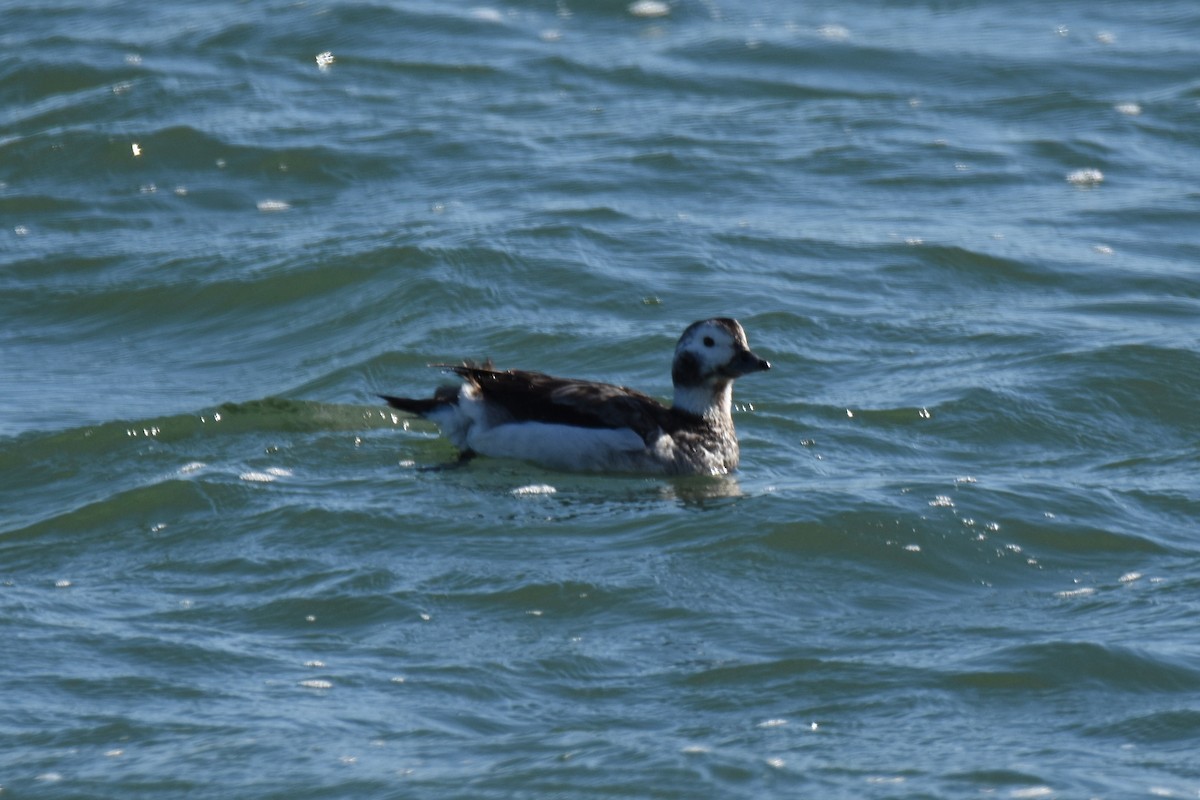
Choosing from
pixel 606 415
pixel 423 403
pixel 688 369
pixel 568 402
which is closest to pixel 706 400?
pixel 688 369

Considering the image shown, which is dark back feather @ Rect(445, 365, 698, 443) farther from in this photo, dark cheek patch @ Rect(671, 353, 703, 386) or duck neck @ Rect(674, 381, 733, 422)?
dark cheek patch @ Rect(671, 353, 703, 386)

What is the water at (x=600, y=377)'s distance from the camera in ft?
23.9

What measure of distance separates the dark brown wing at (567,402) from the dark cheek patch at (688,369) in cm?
28

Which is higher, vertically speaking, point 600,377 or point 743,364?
point 743,364

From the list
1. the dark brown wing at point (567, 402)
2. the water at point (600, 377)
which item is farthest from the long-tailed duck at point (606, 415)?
the water at point (600, 377)

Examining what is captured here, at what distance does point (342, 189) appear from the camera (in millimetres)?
16625

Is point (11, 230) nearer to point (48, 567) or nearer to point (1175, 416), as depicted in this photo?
point (48, 567)

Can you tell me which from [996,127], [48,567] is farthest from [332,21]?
[48,567]

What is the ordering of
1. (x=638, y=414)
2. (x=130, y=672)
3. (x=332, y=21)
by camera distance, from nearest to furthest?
1. (x=130, y=672)
2. (x=638, y=414)
3. (x=332, y=21)

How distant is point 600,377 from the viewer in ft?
41.2

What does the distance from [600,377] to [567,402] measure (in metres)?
2.01

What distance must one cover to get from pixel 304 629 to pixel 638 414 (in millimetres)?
2981

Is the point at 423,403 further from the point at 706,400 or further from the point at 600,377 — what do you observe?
the point at 600,377

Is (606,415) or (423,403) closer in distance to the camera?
(606,415)
